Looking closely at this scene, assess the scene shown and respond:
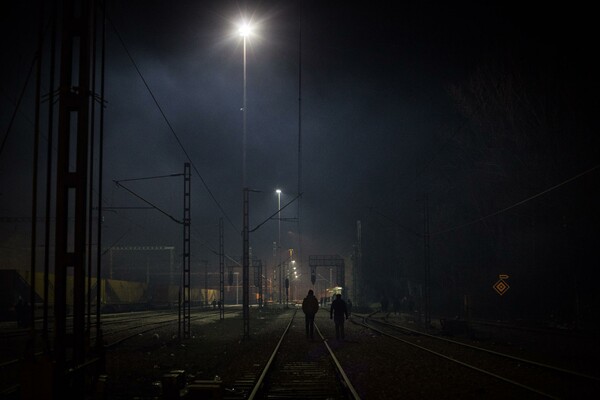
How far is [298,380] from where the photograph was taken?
45.1 ft

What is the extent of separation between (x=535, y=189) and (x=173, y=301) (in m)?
62.2

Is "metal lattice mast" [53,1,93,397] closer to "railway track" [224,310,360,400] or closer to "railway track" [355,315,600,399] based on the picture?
"railway track" [224,310,360,400]

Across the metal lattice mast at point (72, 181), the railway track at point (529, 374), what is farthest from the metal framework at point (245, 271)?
the metal lattice mast at point (72, 181)

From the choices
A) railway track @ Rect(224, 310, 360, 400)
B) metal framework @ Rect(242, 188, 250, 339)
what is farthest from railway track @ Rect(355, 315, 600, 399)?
metal framework @ Rect(242, 188, 250, 339)

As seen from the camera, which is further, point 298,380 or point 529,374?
point 529,374

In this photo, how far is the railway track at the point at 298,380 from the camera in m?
11.7

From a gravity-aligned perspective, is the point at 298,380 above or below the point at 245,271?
below

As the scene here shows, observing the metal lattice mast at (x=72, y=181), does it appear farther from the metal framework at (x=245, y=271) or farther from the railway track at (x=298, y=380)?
the metal framework at (x=245, y=271)

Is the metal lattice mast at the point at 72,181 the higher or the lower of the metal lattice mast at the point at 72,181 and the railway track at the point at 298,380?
the higher

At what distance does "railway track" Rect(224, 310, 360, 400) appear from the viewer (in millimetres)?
11734

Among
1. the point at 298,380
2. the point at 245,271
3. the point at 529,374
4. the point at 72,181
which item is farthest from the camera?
the point at 245,271

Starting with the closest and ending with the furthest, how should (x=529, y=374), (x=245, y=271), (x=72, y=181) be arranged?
1. (x=72, y=181)
2. (x=529, y=374)
3. (x=245, y=271)

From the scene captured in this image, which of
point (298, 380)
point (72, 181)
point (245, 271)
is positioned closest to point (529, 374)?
point (298, 380)

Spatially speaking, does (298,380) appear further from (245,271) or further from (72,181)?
(245,271)
